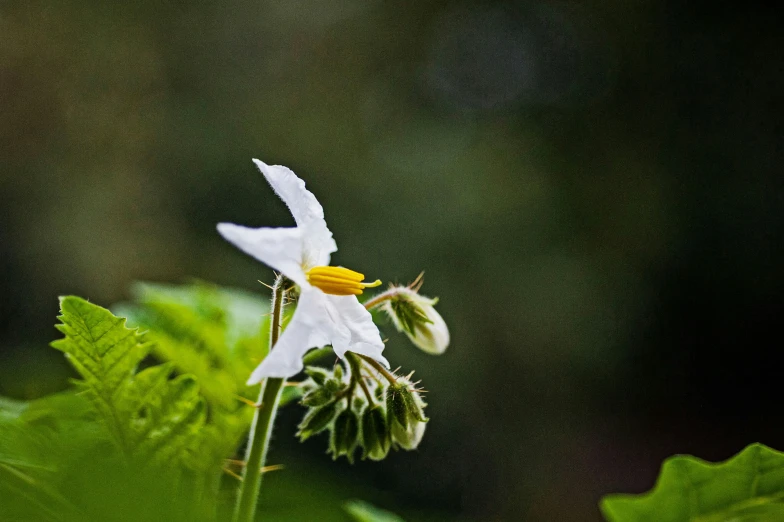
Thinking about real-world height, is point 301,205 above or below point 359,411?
above

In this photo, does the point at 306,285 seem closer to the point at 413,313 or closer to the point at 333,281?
the point at 333,281

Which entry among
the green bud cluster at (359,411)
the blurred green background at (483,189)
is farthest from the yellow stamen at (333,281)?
the blurred green background at (483,189)

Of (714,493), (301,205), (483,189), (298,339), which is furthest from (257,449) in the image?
(483,189)

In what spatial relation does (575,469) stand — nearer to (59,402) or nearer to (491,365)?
(491,365)

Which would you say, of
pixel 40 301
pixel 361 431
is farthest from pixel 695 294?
A: pixel 361 431

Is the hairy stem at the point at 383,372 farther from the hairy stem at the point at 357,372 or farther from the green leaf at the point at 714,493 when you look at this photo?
the green leaf at the point at 714,493
